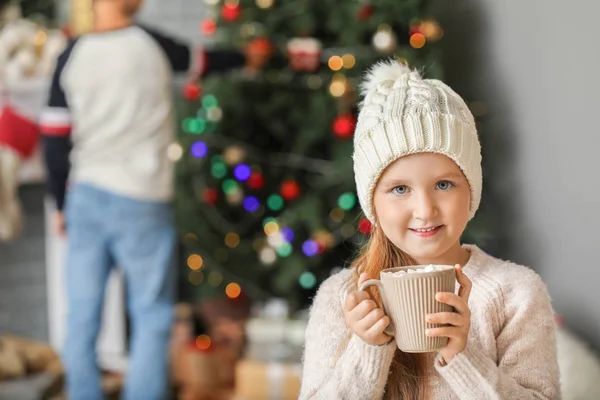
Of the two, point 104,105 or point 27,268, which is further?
point 27,268

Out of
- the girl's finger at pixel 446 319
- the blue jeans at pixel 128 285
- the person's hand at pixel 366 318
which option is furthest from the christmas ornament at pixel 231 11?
the girl's finger at pixel 446 319

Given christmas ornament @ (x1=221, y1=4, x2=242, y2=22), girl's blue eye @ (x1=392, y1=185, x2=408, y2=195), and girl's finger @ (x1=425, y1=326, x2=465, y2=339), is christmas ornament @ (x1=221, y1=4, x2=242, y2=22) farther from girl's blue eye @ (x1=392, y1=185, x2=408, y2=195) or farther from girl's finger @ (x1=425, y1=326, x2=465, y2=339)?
girl's finger @ (x1=425, y1=326, x2=465, y2=339)

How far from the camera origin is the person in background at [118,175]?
272 centimetres

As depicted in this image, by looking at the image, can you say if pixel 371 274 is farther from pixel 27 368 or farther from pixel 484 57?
pixel 27 368

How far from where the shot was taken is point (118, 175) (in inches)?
109

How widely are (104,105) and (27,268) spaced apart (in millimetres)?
1572

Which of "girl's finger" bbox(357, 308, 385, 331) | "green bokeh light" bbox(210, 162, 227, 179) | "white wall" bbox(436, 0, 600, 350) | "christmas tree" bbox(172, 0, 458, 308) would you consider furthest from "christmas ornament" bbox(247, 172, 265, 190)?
"girl's finger" bbox(357, 308, 385, 331)

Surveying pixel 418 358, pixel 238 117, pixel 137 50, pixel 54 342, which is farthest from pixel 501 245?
pixel 54 342

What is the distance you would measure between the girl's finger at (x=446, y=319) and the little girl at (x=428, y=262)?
0.05 meters

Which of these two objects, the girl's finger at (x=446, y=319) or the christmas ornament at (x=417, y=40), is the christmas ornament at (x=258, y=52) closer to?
the christmas ornament at (x=417, y=40)

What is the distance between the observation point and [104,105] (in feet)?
8.98

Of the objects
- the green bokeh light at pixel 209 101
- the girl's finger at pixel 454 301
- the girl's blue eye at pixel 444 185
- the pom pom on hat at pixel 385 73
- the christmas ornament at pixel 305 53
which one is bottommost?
the girl's finger at pixel 454 301

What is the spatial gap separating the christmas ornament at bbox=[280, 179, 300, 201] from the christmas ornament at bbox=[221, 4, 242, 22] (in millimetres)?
702

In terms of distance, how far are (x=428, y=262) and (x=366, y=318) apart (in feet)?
0.66
